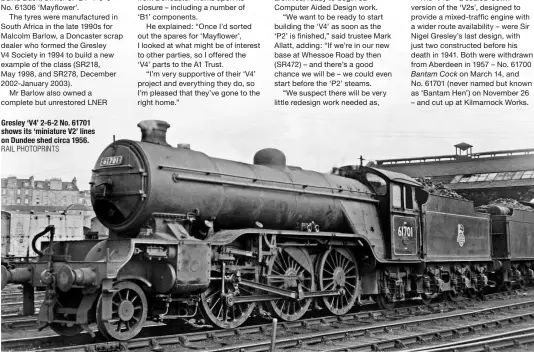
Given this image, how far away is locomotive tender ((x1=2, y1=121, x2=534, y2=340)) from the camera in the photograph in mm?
7172

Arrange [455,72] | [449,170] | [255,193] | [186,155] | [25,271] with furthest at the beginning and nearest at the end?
[449,170] < [455,72] < [255,193] < [186,155] < [25,271]

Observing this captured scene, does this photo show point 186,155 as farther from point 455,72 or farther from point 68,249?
point 455,72

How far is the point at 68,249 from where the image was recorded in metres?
7.95

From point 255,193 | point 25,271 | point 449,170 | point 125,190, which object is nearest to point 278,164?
point 255,193

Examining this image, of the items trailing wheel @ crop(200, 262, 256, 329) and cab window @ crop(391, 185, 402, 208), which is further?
cab window @ crop(391, 185, 402, 208)

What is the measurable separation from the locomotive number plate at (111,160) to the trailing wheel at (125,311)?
179cm

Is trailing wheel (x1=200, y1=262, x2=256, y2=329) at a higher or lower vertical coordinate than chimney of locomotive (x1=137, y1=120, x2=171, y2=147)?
lower

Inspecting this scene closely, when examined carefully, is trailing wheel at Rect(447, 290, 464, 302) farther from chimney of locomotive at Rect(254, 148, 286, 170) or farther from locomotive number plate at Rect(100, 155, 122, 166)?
locomotive number plate at Rect(100, 155, 122, 166)

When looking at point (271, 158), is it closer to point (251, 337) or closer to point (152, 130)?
point (152, 130)

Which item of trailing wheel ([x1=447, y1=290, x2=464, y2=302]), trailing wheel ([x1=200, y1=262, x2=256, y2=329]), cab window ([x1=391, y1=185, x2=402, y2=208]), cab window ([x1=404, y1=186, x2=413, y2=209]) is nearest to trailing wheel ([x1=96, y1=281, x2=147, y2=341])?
trailing wheel ([x1=200, y1=262, x2=256, y2=329])

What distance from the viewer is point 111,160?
798 cm

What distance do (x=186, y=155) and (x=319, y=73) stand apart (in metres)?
2.71

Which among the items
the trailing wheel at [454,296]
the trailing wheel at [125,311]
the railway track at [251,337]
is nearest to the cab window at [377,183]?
the railway track at [251,337]

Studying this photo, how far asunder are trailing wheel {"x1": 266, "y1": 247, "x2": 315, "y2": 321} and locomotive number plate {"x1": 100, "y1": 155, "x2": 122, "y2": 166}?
298 cm
